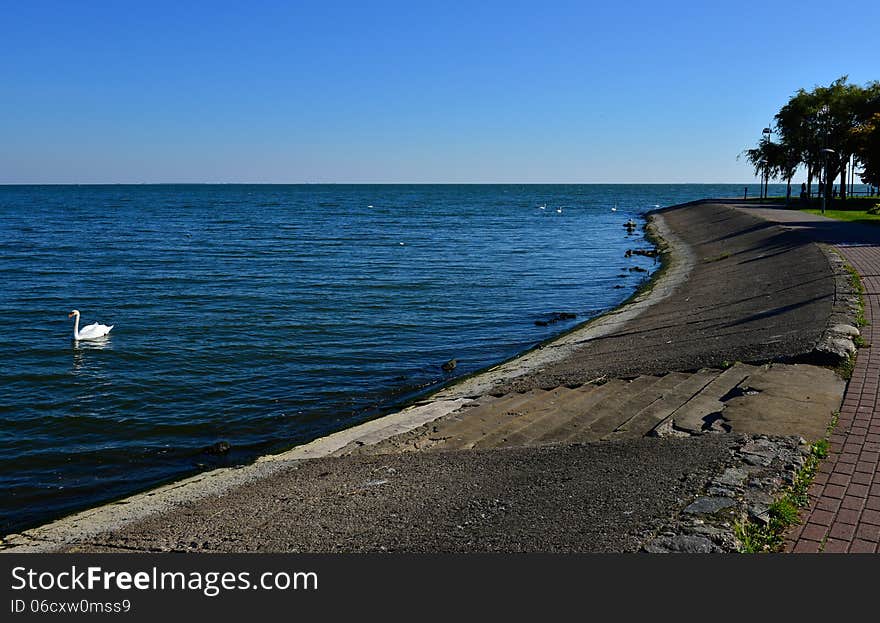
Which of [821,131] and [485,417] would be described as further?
[821,131]

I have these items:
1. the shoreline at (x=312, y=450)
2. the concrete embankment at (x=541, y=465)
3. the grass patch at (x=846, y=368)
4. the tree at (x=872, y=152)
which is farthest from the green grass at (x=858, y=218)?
the grass patch at (x=846, y=368)

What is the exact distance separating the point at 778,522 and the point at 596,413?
4.66 meters

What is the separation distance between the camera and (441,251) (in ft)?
143

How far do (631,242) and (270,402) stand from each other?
4080 centimetres

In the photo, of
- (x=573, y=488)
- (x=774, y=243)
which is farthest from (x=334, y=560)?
(x=774, y=243)

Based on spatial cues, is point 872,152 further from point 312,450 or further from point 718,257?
point 312,450

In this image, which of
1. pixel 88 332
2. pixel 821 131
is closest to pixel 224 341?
pixel 88 332

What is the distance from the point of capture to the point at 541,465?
26.4ft

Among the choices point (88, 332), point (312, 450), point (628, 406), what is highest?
point (628, 406)

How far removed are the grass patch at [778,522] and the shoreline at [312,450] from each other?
19.2 ft

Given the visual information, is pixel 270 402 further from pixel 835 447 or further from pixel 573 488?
pixel 835 447

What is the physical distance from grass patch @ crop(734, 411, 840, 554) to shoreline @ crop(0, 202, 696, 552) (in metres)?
5.85

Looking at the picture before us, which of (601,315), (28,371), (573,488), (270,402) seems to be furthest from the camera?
(601,315)

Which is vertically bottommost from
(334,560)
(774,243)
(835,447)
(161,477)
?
(161,477)
